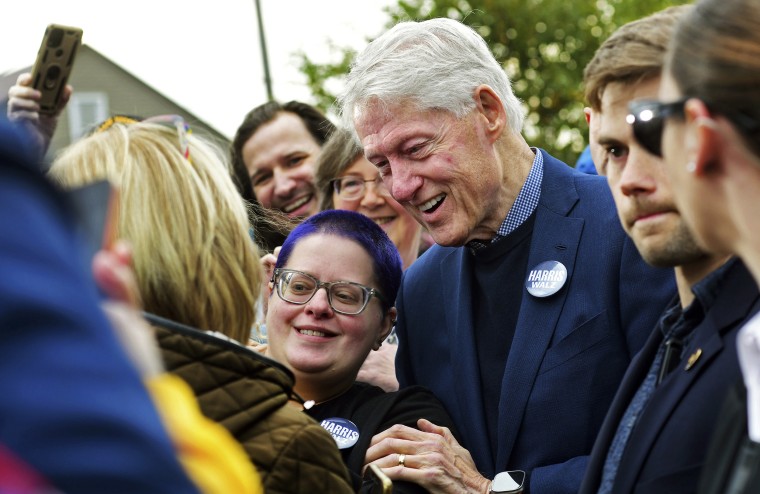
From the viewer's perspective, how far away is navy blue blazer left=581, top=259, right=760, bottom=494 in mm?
2234

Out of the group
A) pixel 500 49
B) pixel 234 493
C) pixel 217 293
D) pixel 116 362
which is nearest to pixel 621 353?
pixel 217 293

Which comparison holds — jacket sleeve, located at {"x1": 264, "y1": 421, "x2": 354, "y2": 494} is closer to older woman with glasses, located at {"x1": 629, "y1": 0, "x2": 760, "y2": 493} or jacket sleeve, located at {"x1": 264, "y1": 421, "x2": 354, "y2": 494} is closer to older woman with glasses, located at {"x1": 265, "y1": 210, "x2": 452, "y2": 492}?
older woman with glasses, located at {"x1": 629, "y1": 0, "x2": 760, "y2": 493}

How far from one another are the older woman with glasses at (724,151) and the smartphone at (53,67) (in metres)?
2.95

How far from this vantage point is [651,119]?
1987 mm

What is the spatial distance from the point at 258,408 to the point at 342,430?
1420 millimetres

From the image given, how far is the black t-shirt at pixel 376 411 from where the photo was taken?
339cm

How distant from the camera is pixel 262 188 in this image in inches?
237

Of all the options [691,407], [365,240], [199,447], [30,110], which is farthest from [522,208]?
[199,447]

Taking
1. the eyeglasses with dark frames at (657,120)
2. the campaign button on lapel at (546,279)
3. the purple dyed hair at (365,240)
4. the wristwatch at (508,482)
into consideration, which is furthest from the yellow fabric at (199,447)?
the purple dyed hair at (365,240)

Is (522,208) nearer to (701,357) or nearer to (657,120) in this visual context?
(701,357)

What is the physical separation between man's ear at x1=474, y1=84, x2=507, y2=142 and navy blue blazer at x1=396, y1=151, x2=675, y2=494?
24 centimetres

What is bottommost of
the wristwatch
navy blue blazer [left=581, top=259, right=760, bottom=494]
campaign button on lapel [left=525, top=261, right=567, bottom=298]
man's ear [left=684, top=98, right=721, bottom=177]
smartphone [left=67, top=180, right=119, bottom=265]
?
the wristwatch

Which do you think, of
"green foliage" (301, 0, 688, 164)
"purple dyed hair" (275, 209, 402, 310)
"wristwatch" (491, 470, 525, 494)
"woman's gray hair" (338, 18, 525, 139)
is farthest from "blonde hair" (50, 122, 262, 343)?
"green foliage" (301, 0, 688, 164)

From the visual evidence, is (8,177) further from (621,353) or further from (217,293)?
(621,353)
